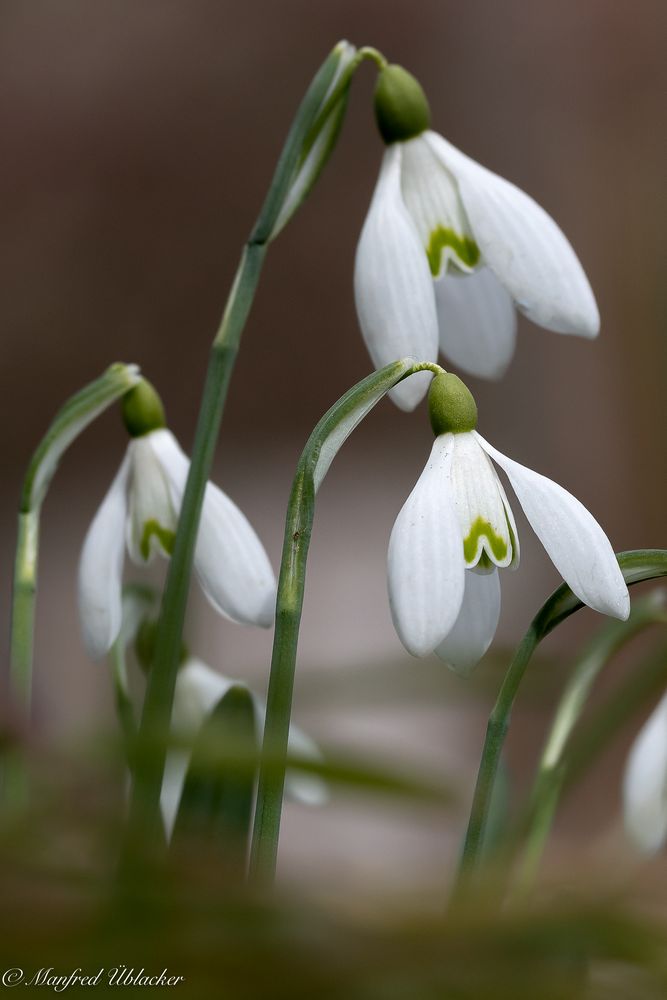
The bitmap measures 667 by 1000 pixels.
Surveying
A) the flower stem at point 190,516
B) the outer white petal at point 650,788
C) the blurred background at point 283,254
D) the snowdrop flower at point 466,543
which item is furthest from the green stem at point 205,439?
the blurred background at point 283,254

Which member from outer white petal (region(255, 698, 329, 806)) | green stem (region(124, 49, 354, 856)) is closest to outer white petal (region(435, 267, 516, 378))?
green stem (region(124, 49, 354, 856))

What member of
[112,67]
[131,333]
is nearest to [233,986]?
[131,333]

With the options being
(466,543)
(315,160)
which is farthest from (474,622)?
(315,160)

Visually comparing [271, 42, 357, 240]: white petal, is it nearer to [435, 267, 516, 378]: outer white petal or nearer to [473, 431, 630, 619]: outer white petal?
[435, 267, 516, 378]: outer white petal

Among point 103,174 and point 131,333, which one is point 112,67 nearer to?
point 103,174

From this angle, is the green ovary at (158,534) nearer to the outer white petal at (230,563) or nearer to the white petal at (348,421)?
the outer white petal at (230,563)

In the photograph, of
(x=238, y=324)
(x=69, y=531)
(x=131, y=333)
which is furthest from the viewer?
(x=131, y=333)
